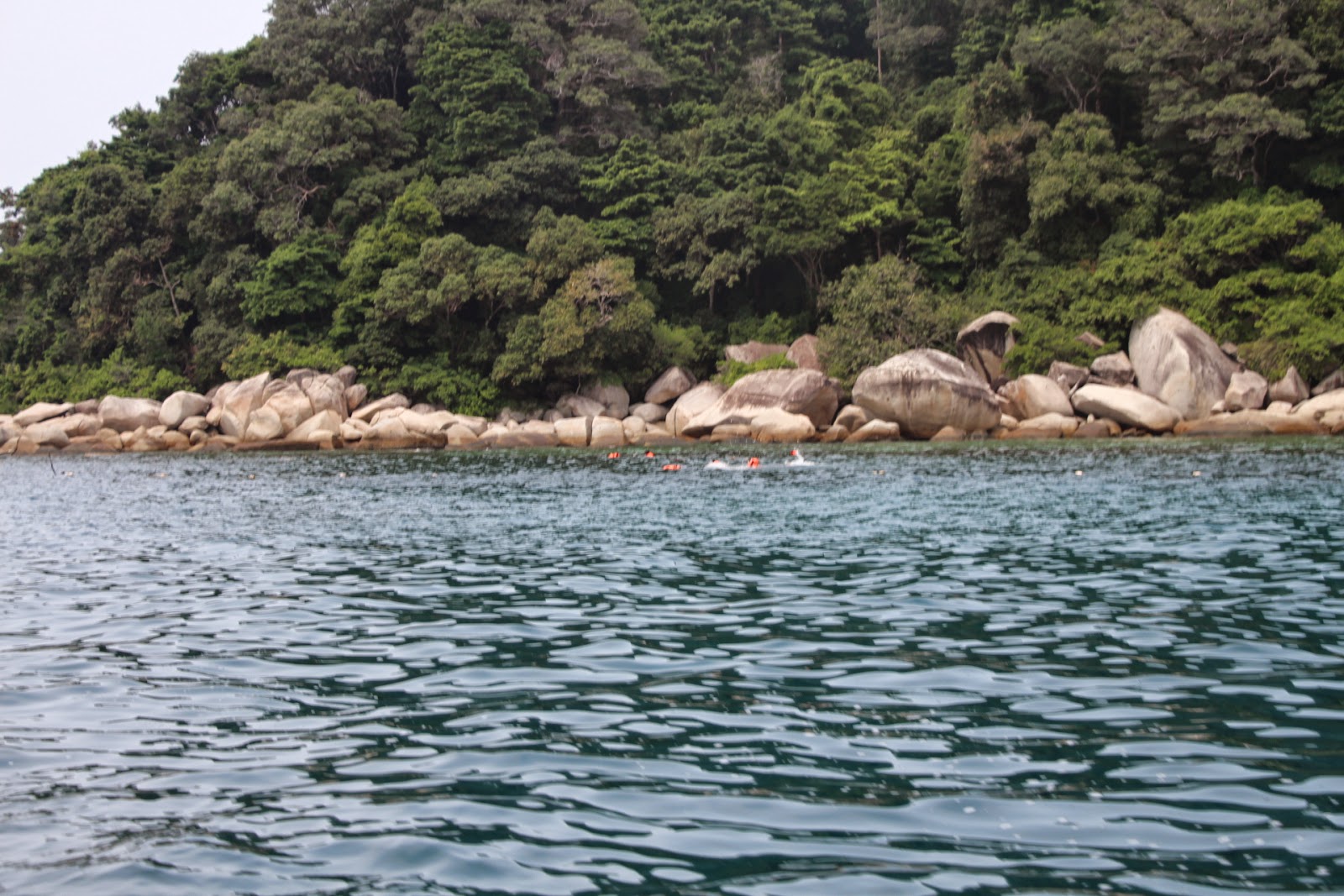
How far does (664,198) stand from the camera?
1794 inches

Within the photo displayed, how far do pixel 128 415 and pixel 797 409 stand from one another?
78.3ft

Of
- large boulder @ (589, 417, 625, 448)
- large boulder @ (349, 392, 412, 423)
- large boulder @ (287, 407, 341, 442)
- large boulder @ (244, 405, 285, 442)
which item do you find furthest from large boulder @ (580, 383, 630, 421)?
large boulder @ (244, 405, 285, 442)

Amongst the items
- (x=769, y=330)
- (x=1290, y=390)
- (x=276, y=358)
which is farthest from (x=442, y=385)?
(x=1290, y=390)

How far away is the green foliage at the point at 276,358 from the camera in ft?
140

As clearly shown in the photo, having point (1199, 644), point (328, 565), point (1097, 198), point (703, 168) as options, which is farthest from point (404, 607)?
point (703, 168)

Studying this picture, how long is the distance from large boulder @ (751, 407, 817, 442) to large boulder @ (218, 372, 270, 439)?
17322 mm

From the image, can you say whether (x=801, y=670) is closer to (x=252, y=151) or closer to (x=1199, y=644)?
(x=1199, y=644)

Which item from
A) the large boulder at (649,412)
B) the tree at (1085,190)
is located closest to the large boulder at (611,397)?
the large boulder at (649,412)

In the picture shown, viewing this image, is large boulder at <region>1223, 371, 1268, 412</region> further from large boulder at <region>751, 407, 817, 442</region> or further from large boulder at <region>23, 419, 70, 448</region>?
large boulder at <region>23, 419, 70, 448</region>

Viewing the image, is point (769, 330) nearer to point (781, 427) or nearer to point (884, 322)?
point (884, 322)

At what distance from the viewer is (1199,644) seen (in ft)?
24.7

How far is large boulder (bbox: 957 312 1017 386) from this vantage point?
3838 centimetres

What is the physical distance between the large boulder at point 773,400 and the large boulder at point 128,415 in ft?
63.8

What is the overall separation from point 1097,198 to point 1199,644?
33.4 meters
